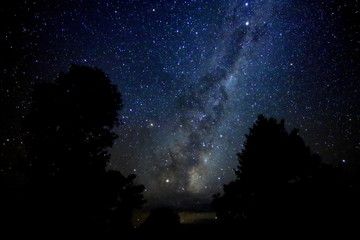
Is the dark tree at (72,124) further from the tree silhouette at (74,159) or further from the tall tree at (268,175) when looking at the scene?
the tall tree at (268,175)

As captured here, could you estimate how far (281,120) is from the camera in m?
16.8

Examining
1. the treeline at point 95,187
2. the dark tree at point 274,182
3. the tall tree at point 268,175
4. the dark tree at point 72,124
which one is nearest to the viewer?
the treeline at point 95,187

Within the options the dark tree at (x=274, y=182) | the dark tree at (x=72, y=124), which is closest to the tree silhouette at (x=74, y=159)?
the dark tree at (x=72, y=124)

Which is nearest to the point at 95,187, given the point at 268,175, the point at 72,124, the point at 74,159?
the point at 74,159

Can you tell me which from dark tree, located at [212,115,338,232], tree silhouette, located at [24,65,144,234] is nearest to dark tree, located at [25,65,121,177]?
tree silhouette, located at [24,65,144,234]

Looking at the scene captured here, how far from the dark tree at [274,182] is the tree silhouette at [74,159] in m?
6.95

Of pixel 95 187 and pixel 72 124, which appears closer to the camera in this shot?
pixel 95 187

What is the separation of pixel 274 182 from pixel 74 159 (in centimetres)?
1149

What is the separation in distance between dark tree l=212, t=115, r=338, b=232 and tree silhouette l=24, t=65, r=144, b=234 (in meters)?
6.95

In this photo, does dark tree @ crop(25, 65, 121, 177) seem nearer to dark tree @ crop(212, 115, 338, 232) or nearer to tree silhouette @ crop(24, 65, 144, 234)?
tree silhouette @ crop(24, 65, 144, 234)

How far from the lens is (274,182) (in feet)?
45.0

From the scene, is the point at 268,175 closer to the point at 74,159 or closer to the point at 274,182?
the point at 274,182

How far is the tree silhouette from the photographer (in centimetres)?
894

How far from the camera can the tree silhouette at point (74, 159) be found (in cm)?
894
